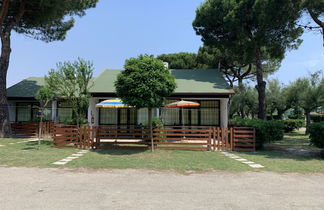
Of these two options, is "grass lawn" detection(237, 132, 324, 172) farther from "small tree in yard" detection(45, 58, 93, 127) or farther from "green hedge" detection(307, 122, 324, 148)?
"small tree in yard" detection(45, 58, 93, 127)

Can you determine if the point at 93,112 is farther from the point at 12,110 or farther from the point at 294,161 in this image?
the point at 294,161

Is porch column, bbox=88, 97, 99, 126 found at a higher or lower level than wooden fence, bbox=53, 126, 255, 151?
higher

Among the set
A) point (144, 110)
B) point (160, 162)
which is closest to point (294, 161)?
point (160, 162)

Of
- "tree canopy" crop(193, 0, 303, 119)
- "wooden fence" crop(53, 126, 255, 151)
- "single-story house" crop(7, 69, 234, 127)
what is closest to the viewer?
"wooden fence" crop(53, 126, 255, 151)

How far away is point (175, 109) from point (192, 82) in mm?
2410

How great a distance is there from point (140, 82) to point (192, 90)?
5.43 meters

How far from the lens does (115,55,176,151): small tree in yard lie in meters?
8.42

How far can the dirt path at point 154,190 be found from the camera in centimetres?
367

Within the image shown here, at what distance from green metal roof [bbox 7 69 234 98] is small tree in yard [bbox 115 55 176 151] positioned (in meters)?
4.15

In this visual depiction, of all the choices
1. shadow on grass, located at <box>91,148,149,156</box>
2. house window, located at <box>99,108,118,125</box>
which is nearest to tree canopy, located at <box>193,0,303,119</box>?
shadow on grass, located at <box>91,148,149,156</box>

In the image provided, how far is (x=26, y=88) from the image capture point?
16.8 meters

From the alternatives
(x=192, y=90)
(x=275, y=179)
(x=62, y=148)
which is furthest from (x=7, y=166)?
(x=192, y=90)

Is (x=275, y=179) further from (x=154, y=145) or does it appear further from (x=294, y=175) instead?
(x=154, y=145)

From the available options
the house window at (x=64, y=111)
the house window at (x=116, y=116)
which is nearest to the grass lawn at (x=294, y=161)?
the house window at (x=116, y=116)
